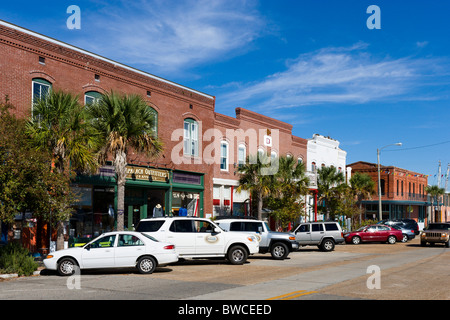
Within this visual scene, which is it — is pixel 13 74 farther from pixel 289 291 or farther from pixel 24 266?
pixel 289 291

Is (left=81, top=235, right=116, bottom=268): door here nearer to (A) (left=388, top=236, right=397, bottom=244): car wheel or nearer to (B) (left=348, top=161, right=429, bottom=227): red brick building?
(A) (left=388, top=236, right=397, bottom=244): car wheel

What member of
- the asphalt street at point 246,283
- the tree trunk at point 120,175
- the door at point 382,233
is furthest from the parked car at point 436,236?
the tree trunk at point 120,175

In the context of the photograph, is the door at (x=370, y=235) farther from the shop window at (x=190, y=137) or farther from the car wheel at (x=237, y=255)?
the car wheel at (x=237, y=255)

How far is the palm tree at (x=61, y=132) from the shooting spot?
62.5ft

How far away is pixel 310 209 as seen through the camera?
46.5 meters

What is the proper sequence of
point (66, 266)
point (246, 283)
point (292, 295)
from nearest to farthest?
point (292, 295), point (246, 283), point (66, 266)

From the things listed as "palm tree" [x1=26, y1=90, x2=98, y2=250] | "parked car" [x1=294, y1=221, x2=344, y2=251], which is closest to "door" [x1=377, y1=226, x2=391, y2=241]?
"parked car" [x1=294, y1=221, x2=344, y2=251]

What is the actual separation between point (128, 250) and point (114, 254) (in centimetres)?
48

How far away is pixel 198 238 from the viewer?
18.9 metres

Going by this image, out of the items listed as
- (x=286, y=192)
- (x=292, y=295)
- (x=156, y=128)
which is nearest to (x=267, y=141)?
(x=286, y=192)

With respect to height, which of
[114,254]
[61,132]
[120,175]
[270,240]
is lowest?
[270,240]

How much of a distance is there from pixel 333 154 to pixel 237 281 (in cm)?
3945

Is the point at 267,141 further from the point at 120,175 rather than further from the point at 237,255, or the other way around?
the point at 237,255
